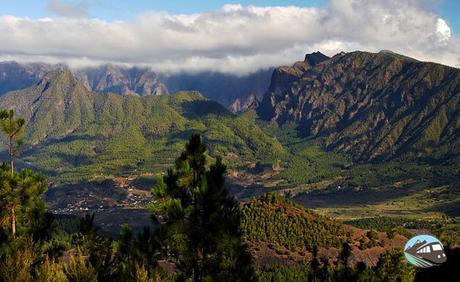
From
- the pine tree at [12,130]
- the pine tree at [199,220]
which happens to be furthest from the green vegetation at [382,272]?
the pine tree at [12,130]

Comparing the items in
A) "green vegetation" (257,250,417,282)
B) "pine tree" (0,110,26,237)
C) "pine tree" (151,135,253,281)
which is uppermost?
"pine tree" (0,110,26,237)

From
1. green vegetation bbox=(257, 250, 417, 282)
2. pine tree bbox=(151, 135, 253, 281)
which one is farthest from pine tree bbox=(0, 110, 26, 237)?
green vegetation bbox=(257, 250, 417, 282)

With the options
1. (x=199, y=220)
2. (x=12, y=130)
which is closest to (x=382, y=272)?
(x=199, y=220)

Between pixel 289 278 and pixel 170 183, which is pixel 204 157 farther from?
pixel 289 278

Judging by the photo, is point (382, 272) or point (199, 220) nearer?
point (199, 220)

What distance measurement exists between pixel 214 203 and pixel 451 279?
19.7 m

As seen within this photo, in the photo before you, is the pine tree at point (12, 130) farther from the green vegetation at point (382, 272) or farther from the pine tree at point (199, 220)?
the green vegetation at point (382, 272)

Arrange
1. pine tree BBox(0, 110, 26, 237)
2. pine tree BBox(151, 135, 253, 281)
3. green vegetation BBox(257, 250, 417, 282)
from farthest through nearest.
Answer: green vegetation BBox(257, 250, 417, 282) < pine tree BBox(0, 110, 26, 237) < pine tree BBox(151, 135, 253, 281)

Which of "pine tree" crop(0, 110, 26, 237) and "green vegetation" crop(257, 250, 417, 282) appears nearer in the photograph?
"pine tree" crop(0, 110, 26, 237)

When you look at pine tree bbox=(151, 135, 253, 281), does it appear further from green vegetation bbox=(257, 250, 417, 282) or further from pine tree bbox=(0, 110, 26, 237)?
green vegetation bbox=(257, 250, 417, 282)

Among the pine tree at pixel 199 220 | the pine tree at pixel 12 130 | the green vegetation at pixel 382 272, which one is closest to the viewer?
the pine tree at pixel 199 220

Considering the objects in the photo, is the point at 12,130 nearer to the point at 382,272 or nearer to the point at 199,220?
the point at 199,220

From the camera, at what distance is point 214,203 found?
44562 mm

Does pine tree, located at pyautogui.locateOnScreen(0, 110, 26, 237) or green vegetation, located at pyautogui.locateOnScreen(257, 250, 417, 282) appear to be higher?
pine tree, located at pyautogui.locateOnScreen(0, 110, 26, 237)
